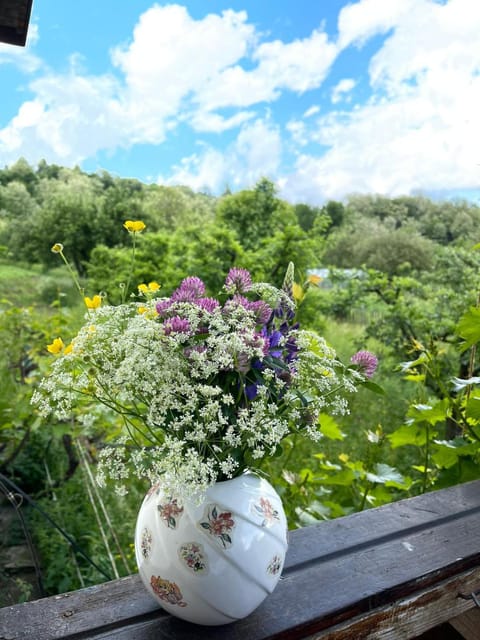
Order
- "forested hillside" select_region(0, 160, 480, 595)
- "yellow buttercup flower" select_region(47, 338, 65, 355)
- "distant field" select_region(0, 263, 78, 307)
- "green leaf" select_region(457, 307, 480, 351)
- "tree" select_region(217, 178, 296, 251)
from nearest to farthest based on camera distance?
"yellow buttercup flower" select_region(47, 338, 65, 355)
"green leaf" select_region(457, 307, 480, 351)
"forested hillside" select_region(0, 160, 480, 595)
"tree" select_region(217, 178, 296, 251)
"distant field" select_region(0, 263, 78, 307)

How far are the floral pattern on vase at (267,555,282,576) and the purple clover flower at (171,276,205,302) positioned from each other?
0.30 meters

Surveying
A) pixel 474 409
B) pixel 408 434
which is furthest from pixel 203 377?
pixel 408 434

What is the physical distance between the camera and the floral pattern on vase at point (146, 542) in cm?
62

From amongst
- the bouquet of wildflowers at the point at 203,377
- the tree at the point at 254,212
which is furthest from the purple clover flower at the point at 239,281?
the tree at the point at 254,212

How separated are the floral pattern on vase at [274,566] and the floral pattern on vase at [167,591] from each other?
98 mm

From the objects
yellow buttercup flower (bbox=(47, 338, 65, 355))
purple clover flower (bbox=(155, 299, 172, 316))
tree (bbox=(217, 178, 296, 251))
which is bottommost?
yellow buttercup flower (bbox=(47, 338, 65, 355))

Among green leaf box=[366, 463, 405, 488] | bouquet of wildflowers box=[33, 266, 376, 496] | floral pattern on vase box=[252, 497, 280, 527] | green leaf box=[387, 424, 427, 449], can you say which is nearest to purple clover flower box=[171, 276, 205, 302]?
bouquet of wildflowers box=[33, 266, 376, 496]

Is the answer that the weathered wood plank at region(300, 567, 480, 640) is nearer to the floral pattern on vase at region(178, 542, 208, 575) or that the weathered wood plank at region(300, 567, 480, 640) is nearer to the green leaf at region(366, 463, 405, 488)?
the floral pattern on vase at region(178, 542, 208, 575)

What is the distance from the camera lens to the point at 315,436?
0.62 m

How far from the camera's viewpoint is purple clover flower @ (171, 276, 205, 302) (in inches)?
24.4

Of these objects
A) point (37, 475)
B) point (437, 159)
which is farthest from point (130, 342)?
point (437, 159)

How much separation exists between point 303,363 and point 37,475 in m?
1.95

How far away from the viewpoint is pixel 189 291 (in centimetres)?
63

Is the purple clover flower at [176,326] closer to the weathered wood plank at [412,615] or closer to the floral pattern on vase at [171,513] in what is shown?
the floral pattern on vase at [171,513]
